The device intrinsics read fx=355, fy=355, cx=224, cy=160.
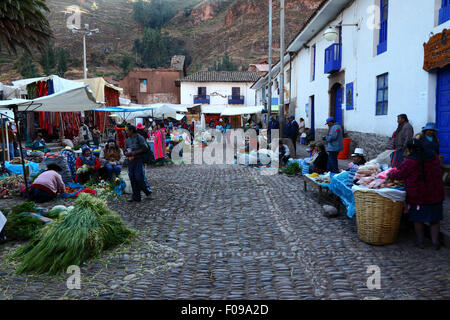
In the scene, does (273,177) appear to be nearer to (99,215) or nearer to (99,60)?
(99,215)

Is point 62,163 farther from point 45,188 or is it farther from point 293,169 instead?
point 293,169

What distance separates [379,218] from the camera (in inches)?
184

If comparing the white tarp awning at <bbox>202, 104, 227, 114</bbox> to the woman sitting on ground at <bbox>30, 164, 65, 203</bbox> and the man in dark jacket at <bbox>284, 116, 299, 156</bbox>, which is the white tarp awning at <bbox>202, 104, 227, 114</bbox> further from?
the woman sitting on ground at <bbox>30, 164, 65, 203</bbox>

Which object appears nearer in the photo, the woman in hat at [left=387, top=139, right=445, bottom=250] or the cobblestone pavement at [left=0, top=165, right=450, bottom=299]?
the cobblestone pavement at [left=0, top=165, right=450, bottom=299]

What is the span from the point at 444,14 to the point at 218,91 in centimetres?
4108

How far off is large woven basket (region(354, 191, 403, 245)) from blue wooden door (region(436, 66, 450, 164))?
13.5 ft

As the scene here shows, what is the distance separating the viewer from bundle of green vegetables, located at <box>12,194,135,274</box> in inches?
164

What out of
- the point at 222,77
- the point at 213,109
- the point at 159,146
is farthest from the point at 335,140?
the point at 222,77

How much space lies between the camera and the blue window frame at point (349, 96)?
1396 cm

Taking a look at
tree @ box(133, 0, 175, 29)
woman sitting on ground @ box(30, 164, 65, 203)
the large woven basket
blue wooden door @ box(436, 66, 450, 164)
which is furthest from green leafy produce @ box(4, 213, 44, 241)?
tree @ box(133, 0, 175, 29)

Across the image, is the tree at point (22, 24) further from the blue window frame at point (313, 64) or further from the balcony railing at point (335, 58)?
the blue window frame at point (313, 64)

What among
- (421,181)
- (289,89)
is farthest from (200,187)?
(289,89)

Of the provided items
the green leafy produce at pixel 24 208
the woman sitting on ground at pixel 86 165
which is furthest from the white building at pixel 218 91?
the green leafy produce at pixel 24 208

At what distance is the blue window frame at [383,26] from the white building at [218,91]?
3586 centimetres
